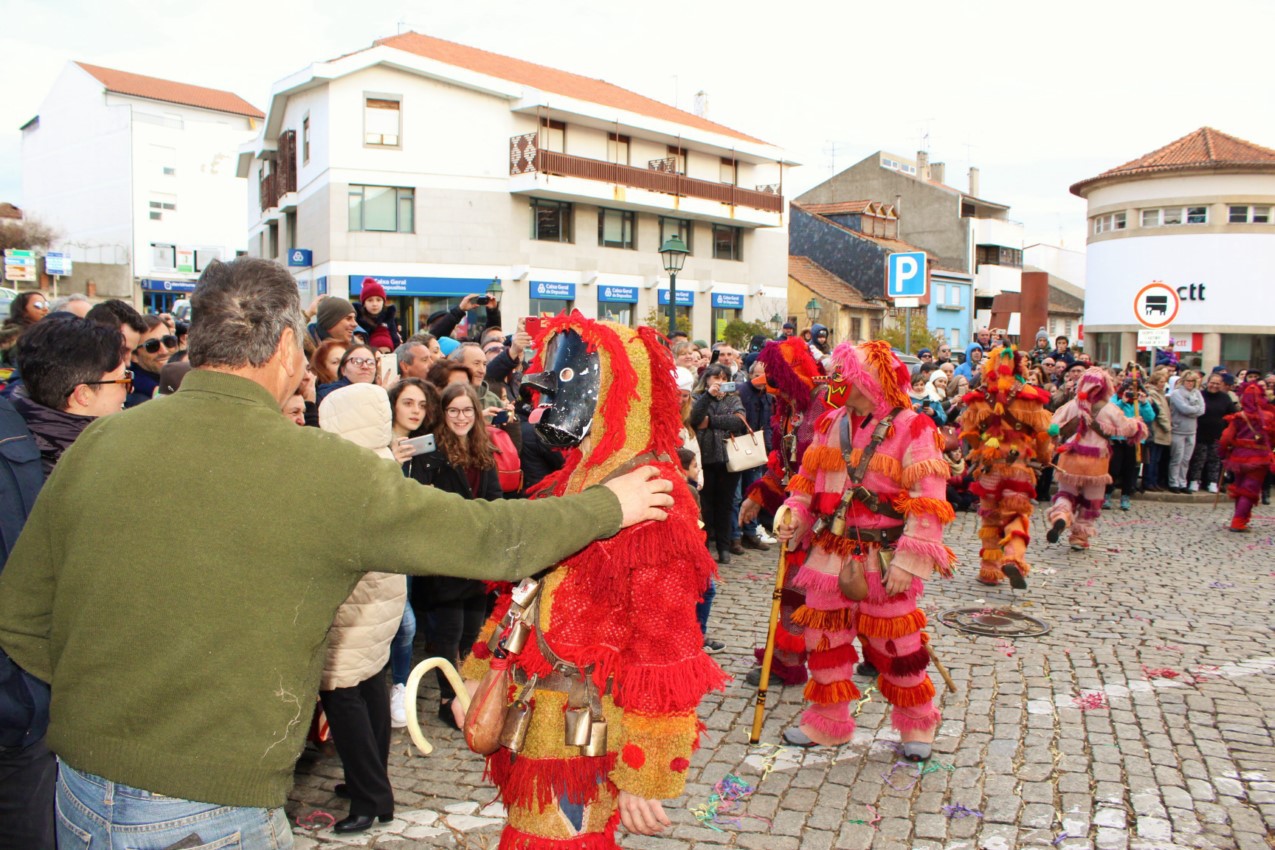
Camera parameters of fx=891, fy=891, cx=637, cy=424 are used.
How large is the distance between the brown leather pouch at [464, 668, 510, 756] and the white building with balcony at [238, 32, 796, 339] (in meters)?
25.5

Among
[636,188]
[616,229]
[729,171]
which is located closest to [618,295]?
[616,229]

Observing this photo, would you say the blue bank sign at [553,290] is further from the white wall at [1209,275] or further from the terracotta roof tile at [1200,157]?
the terracotta roof tile at [1200,157]

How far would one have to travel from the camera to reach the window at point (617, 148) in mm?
Answer: 31641

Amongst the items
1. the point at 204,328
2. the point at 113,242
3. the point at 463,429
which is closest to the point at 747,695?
the point at 463,429

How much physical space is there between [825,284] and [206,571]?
134 feet

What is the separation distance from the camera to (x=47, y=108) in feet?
173

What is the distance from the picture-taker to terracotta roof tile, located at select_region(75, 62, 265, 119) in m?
48.0

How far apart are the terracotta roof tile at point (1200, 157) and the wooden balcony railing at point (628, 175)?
12.7 m

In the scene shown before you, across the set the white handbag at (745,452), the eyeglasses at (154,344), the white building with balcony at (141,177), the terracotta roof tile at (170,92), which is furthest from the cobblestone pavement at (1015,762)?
the terracotta roof tile at (170,92)

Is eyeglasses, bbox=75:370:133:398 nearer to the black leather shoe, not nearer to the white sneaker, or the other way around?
the black leather shoe

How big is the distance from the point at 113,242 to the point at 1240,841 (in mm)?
52194

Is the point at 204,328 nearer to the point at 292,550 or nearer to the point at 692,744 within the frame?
the point at 292,550

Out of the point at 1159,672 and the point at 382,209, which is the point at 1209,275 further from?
the point at 1159,672

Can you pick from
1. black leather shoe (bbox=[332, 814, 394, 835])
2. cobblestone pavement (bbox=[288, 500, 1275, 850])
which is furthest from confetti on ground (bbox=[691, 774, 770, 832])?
black leather shoe (bbox=[332, 814, 394, 835])
